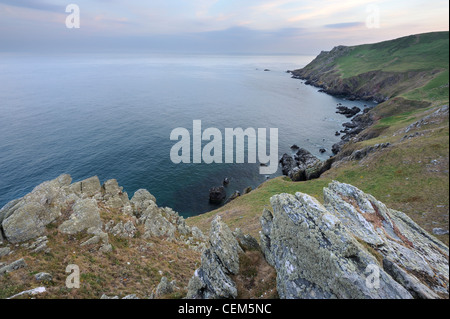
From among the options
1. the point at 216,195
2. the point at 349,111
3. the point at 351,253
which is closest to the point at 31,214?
the point at 351,253

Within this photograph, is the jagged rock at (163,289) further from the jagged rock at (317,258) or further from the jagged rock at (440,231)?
the jagged rock at (440,231)

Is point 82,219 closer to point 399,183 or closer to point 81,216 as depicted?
point 81,216

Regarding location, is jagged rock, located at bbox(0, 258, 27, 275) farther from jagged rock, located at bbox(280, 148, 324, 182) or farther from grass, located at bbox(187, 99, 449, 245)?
jagged rock, located at bbox(280, 148, 324, 182)

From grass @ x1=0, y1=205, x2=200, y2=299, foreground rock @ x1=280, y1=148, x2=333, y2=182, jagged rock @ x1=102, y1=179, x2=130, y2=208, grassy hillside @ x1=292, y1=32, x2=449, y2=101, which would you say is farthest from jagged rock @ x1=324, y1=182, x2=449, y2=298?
grassy hillside @ x1=292, y1=32, x2=449, y2=101

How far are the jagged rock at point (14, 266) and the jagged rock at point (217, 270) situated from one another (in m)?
15.8

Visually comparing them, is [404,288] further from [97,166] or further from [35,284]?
[97,166]

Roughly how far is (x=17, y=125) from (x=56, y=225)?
333 feet

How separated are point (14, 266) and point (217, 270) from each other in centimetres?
1856

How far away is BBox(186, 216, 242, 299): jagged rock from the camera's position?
16.9m

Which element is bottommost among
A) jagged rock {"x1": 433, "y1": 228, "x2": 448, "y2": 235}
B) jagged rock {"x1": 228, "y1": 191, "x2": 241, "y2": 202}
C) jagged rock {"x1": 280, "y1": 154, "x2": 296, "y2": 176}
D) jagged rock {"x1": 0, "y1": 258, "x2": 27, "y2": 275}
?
jagged rock {"x1": 228, "y1": 191, "x2": 241, "y2": 202}

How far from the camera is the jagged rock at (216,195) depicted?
58.8 m

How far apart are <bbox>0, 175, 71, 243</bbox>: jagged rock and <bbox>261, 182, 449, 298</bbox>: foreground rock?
25787 mm

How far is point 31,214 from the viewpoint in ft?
79.2

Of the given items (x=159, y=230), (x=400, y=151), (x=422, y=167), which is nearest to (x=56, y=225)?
(x=159, y=230)
